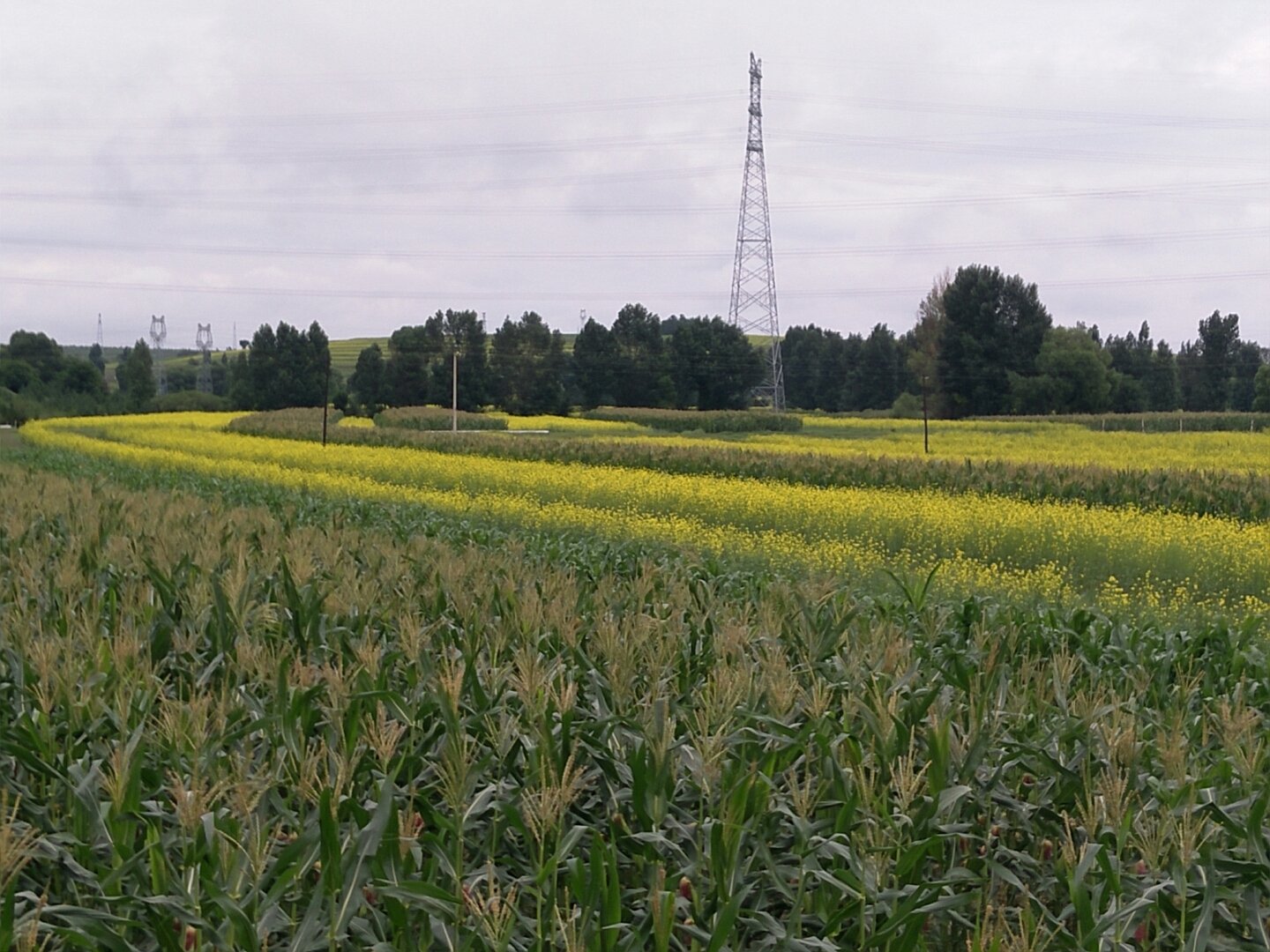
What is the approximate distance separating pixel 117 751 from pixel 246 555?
338 cm

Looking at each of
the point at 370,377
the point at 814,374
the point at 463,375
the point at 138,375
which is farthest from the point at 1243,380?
the point at 138,375

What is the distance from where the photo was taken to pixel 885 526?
1498cm

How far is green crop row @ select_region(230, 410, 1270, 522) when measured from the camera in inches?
701

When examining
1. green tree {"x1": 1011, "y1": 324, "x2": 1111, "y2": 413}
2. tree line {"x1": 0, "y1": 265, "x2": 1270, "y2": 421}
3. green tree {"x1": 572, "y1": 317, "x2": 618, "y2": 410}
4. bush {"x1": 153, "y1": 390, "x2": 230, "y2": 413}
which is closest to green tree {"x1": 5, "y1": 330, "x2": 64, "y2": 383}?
tree line {"x1": 0, "y1": 265, "x2": 1270, "y2": 421}

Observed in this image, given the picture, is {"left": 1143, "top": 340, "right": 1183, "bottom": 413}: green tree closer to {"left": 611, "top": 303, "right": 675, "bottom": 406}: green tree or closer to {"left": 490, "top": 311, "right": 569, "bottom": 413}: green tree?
{"left": 611, "top": 303, "right": 675, "bottom": 406}: green tree

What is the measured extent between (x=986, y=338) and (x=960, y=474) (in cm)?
5567

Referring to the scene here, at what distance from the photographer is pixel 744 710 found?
130 inches

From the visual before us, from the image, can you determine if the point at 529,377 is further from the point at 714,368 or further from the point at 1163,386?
the point at 1163,386

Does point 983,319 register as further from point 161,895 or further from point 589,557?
point 161,895

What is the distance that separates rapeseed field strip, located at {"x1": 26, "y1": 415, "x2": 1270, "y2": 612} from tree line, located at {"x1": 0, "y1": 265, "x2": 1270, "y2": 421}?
139ft

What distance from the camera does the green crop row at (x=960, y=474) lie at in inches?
701

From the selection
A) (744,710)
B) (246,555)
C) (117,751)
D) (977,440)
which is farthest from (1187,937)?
(977,440)

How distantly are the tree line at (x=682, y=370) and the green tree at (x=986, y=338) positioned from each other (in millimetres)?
82

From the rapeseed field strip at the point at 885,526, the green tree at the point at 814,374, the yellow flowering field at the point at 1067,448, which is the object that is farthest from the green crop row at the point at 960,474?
the green tree at the point at 814,374
